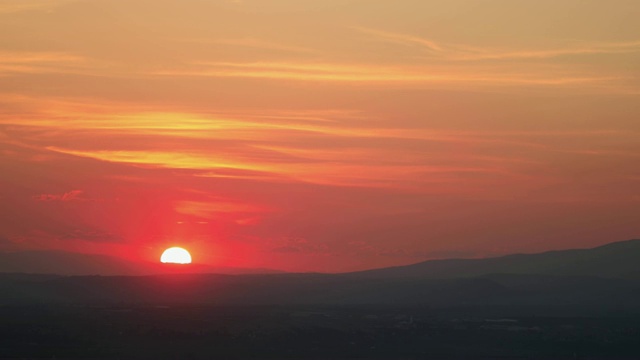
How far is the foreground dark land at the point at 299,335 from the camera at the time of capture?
5228 cm

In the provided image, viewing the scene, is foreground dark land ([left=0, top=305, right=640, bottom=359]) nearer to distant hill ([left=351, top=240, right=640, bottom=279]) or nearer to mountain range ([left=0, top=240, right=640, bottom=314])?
mountain range ([left=0, top=240, right=640, bottom=314])

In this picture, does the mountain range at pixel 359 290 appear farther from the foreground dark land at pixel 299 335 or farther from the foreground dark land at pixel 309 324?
the foreground dark land at pixel 299 335

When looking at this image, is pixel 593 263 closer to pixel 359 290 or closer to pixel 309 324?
pixel 359 290

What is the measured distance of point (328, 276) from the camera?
197875mm

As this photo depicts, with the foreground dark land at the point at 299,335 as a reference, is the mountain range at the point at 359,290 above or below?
above

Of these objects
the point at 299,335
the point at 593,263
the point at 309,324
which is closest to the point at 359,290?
the point at 593,263

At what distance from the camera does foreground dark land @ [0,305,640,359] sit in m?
52.3

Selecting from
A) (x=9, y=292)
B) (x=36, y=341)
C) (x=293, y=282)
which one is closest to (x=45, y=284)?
(x=9, y=292)

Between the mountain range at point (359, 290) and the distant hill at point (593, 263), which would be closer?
the mountain range at point (359, 290)

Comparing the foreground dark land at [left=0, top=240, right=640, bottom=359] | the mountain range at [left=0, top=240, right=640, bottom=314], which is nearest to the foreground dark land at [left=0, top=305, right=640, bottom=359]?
the foreground dark land at [left=0, top=240, right=640, bottom=359]

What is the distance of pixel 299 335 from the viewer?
63.6m

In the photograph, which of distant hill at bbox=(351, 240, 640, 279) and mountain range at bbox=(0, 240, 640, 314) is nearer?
mountain range at bbox=(0, 240, 640, 314)

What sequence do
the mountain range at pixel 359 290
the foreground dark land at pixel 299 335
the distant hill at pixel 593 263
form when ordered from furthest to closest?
the distant hill at pixel 593 263 < the mountain range at pixel 359 290 < the foreground dark land at pixel 299 335

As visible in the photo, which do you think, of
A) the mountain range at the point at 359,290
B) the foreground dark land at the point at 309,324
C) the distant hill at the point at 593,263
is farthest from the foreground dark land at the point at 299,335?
the distant hill at the point at 593,263
